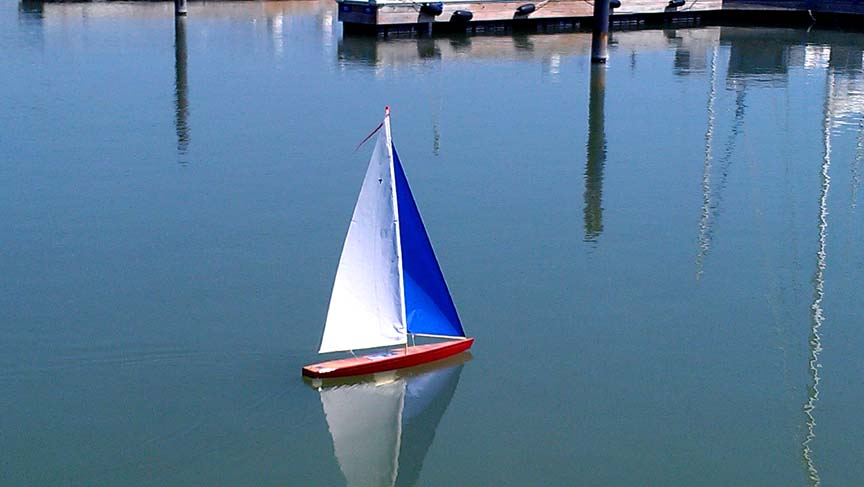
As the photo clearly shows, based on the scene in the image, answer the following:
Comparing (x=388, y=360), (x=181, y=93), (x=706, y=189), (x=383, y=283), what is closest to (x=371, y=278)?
(x=383, y=283)

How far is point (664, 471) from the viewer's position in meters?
13.8

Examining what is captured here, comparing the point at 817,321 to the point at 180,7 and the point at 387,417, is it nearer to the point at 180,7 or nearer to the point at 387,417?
the point at 387,417

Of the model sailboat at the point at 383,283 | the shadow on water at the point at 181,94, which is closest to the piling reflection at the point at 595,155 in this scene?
the model sailboat at the point at 383,283

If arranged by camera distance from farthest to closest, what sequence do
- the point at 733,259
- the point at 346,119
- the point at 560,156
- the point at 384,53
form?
the point at 384,53, the point at 346,119, the point at 560,156, the point at 733,259

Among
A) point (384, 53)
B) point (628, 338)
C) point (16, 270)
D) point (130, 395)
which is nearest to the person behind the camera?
point (130, 395)

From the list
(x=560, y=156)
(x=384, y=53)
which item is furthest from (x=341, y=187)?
(x=384, y=53)

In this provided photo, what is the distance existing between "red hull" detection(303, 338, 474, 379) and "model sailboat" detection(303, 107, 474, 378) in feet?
0.04

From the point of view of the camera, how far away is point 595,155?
89.0 feet

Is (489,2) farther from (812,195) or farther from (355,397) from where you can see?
(355,397)

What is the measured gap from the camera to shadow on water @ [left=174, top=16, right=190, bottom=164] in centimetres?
2770

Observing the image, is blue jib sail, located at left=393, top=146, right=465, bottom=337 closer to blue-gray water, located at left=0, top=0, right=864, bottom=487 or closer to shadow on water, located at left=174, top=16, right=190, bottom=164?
blue-gray water, located at left=0, top=0, right=864, bottom=487

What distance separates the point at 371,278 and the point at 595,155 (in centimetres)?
1237

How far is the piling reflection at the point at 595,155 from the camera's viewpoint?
22281 millimetres

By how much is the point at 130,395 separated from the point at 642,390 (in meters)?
5.97
